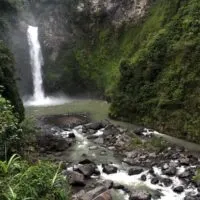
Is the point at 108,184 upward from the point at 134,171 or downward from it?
upward

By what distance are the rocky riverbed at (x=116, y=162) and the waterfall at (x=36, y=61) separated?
45.4 feet

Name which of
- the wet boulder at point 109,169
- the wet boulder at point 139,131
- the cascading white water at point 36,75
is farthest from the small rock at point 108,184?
the cascading white water at point 36,75

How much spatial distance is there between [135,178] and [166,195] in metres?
2.89

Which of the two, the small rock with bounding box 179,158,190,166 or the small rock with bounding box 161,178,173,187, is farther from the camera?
the small rock with bounding box 179,158,190,166

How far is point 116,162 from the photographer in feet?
84.8

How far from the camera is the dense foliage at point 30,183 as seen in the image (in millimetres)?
11277

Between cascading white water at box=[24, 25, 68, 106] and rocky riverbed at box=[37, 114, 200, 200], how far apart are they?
11.5 metres

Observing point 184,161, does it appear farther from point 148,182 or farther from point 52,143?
point 52,143

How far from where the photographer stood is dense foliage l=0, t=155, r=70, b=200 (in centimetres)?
1128

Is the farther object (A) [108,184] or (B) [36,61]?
(B) [36,61]

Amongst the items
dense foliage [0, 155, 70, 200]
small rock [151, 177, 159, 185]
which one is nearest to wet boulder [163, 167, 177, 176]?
small rock [151, 177, 159, 185]

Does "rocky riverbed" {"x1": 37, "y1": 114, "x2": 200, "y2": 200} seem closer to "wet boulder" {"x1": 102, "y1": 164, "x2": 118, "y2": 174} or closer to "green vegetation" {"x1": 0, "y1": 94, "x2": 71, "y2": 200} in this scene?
"wet boulder" {"x1": 102, "y1": 164, "x2": 118, "y2": 174}

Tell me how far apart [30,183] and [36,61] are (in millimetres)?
39989

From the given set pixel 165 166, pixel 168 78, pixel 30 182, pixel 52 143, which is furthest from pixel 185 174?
pixel 30 182
